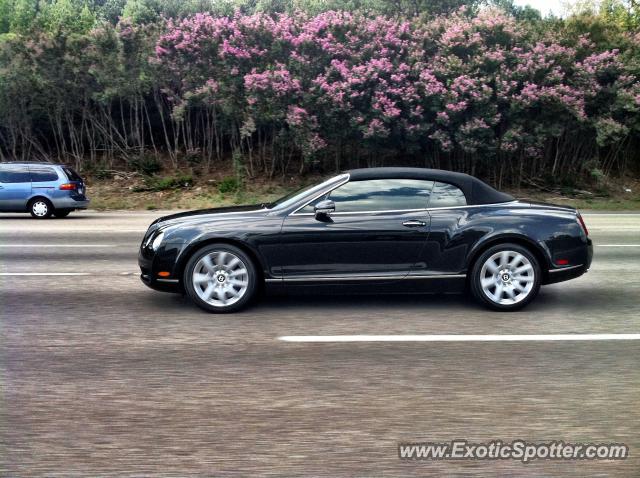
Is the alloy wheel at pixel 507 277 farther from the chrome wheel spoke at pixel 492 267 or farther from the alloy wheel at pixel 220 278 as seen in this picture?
the alloy wheel at pixel 220 278

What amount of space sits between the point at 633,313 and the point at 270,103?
2207cm

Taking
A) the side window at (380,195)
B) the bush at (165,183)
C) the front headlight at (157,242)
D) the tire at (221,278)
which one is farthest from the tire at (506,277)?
the bush at (165,183)

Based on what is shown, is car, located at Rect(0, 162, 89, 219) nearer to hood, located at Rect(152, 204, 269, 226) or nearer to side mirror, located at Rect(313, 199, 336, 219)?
hood, located at Rect(152, 204, 269, 226)

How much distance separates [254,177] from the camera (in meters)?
31.7

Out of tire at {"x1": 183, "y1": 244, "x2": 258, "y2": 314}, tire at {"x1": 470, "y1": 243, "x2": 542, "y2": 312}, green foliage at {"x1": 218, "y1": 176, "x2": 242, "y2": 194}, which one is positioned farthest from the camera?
green foliage at {"x1": 218, "y1": 176, "x2": 242, "y2": 194}

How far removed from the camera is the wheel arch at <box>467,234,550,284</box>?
7.96 metres

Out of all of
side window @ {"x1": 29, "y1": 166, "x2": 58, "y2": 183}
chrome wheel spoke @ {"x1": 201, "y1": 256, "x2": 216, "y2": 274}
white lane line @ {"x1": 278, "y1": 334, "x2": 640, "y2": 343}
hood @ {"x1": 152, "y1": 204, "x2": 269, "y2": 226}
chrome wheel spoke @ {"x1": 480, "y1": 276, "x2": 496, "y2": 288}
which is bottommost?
white lane line @ {"x1": 278, "y1": 334, "x2": 640, "y2": 343}

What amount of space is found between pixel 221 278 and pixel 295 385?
2763mm

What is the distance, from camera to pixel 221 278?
7.88m

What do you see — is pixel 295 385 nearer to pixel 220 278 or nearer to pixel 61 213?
pixel 220 278

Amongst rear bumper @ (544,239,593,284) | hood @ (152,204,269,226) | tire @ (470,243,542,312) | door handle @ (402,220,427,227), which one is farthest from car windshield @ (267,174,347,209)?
rear bumper @ (544,239,593,284)

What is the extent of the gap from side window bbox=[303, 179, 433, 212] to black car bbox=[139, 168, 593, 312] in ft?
0.03

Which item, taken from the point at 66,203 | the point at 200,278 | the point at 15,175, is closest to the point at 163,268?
the point at 200,278

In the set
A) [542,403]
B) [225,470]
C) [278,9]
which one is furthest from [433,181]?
[278,9]
